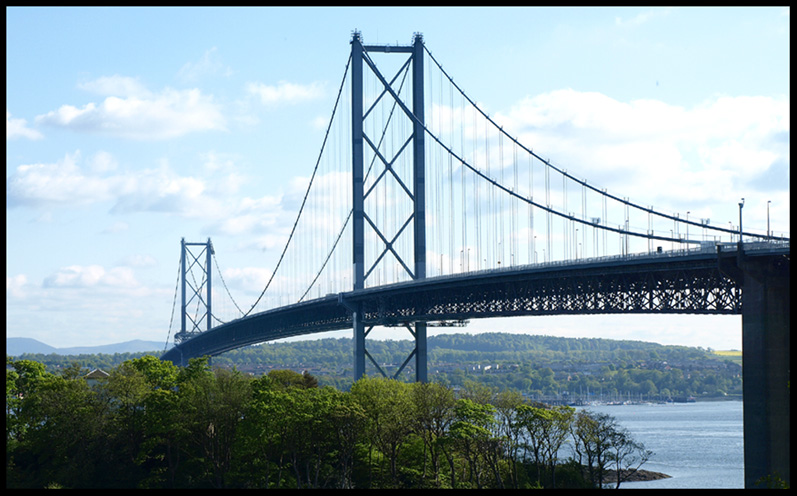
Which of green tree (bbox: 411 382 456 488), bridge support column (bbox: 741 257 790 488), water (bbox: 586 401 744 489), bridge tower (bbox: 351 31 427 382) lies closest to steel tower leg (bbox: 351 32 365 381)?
bridge tower (bbox: 351 31 427 382)

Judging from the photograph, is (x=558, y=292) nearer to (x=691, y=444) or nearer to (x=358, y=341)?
(x=358, y=341)

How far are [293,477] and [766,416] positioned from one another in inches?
881

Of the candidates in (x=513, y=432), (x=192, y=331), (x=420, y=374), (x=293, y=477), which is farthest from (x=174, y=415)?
(x=192, y=331)

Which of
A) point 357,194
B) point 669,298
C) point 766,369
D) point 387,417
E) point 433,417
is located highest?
point 357,194

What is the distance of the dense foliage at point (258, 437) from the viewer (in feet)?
163

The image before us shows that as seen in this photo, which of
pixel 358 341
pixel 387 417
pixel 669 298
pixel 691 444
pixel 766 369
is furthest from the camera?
pixel 691 444

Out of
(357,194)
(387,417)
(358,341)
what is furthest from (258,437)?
(357,194)

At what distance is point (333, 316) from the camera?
88.9 metres

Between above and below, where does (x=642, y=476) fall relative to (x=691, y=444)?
above

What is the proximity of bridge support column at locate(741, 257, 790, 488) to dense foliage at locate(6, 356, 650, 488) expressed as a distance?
35.9 feet

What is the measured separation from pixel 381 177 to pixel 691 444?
37.4 metres

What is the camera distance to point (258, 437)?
49.0m

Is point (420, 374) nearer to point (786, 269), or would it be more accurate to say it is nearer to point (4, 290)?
point (786, 269)

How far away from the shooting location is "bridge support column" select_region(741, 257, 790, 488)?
148 ft
